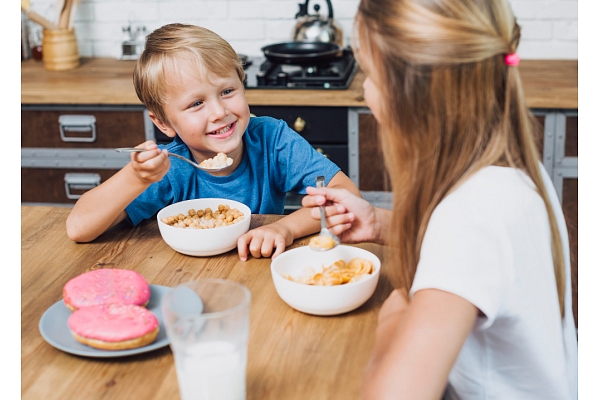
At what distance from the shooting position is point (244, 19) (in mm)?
2992

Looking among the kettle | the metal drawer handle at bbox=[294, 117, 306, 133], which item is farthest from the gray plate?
the kettle

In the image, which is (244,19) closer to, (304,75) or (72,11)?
(304,75)

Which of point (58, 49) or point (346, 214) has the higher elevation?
point (58, 49)

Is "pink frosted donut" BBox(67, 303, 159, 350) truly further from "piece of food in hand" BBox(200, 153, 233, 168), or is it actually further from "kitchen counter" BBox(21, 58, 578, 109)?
"kitchen counter" BBox(21, 58, 578, 109)

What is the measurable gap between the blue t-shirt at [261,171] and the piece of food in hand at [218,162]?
9cm

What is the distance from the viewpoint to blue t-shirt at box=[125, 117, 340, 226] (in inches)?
64.5

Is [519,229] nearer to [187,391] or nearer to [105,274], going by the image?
[187,391]

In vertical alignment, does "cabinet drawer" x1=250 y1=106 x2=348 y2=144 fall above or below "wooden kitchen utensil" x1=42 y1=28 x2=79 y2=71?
below

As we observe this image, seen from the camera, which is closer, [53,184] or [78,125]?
[78,125]

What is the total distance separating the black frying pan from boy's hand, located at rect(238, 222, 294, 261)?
4.59 ft

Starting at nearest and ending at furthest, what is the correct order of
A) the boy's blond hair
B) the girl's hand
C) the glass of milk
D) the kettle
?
the glass of milk < the girl's hand < the boy's blond hair < the kettle

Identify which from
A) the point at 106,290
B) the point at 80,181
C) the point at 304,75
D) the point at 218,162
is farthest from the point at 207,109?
the point at 80,181

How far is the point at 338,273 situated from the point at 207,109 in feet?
2.08

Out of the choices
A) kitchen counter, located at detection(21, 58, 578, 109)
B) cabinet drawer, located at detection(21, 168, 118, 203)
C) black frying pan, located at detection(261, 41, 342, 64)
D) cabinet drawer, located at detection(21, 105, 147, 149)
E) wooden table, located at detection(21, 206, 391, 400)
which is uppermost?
black frying pan, located at detection(261, 41, 342, 64)
